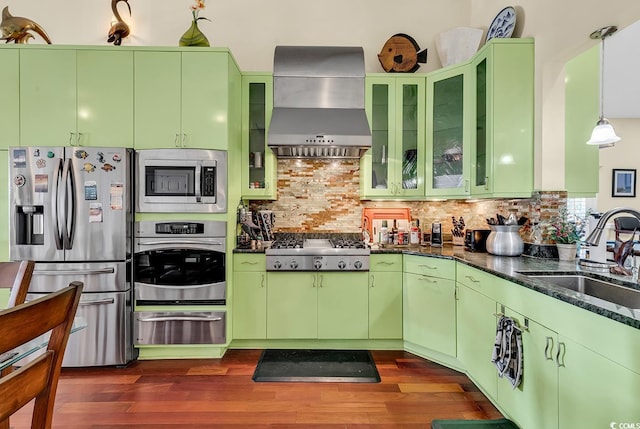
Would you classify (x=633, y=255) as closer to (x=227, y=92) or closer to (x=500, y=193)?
(x=500, y=193)

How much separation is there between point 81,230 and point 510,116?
11.2 feet

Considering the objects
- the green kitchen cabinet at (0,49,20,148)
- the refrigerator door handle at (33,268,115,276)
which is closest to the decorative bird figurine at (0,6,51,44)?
the green kitchen cabinet at (0,49,20,148)

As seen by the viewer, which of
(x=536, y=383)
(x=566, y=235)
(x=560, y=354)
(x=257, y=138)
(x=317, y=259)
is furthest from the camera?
(x=257, y=138)

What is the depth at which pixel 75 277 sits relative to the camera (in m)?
2.65

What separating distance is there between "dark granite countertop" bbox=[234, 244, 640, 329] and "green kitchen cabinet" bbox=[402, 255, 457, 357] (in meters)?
0.10

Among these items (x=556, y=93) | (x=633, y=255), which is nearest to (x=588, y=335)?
(x=633, y=255)

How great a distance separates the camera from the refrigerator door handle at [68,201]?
261 cm

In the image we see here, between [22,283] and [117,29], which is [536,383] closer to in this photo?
[22,283]

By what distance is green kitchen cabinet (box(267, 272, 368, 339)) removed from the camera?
292 centimetres

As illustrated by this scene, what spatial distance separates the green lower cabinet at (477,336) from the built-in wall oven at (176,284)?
1.88 meters

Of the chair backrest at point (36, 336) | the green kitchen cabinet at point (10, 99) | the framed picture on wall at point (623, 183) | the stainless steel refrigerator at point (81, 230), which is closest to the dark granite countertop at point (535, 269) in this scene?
the stainless steel refrigerator at point (81, 230)

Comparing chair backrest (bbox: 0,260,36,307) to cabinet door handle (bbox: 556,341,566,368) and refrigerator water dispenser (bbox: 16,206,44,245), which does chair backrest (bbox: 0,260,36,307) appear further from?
cabinet door handle (bbox: 556,341,566,368)

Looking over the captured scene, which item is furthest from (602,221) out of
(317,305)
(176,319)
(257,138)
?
(176,319)

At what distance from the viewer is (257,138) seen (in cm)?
324
